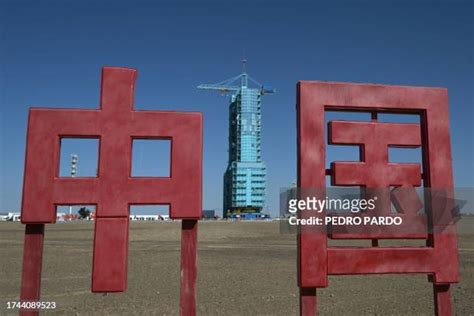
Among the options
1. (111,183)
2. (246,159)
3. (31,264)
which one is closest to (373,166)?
(111,183)

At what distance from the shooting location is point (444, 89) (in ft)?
26.2

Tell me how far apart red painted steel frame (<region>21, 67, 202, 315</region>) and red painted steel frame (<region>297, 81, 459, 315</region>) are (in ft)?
5.98

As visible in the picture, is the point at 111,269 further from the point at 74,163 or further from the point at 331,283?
the point at 74,163

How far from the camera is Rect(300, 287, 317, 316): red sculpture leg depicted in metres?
7.02

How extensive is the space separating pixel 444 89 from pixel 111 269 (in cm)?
651

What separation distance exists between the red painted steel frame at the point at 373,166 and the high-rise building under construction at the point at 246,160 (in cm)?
10255

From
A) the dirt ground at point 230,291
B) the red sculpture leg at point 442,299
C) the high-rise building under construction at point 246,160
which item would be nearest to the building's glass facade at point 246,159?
the high-rise building under construction at point 246,160

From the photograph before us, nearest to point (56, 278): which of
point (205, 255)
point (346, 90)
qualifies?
point (205, 255)

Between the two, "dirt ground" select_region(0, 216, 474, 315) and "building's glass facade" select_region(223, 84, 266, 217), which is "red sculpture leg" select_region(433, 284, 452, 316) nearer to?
"dirt ground" select_region(0, 216, 474, 315)

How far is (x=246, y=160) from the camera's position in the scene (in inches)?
4412

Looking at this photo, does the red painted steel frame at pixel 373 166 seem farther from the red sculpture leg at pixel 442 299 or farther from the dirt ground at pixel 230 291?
the dirt ground at pixel 230 291

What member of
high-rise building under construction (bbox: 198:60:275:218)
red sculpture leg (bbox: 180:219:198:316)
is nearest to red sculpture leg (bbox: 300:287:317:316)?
red sculpture leg (bbox: 180:219:198:316)

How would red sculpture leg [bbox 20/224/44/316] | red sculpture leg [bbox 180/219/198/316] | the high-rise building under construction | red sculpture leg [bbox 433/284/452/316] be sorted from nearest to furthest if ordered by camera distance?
red sculpture leg [bbox 20/224/44/316]
red sculpture leg [bbox 180/219/198/316]
red sculpture leg [bbox 433/284/452/316]
the high-rise building under construction

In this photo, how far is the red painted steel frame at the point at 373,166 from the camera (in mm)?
7086
